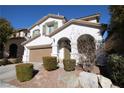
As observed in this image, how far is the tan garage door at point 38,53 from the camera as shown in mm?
26663

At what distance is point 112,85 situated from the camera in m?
13.5

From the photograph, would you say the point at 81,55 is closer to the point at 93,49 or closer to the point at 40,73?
the point at 93,49

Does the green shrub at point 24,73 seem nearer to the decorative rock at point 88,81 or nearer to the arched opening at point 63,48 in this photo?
the decorative rock at point 88,81

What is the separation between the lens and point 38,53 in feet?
92.2

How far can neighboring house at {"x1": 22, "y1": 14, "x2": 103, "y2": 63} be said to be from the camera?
21.6 metres

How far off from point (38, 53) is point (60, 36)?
5.80 metres

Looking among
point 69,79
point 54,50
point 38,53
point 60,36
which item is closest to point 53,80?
point 69,79

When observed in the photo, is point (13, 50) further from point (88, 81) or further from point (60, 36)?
point (88, 81)

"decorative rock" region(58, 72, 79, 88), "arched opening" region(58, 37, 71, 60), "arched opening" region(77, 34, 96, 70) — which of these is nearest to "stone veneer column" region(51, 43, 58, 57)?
"arched opening" region(58, 37, 71, 60)

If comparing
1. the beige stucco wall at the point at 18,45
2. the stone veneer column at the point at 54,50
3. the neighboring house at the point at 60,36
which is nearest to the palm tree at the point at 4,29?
the neighboring house at the point at 60,36

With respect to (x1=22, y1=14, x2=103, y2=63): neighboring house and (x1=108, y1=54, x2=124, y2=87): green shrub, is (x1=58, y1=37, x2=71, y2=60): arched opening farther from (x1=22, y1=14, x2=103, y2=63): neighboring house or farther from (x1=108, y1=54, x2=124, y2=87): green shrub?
(x1=108, y1=54, x2=124, y2=87): green shrub

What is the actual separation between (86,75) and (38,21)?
1888cm
